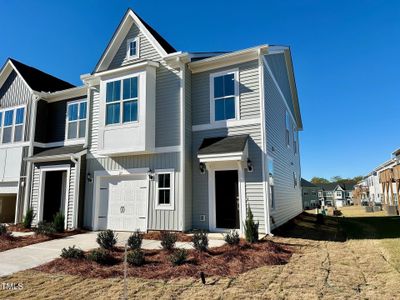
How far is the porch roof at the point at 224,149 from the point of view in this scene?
9.48 meters

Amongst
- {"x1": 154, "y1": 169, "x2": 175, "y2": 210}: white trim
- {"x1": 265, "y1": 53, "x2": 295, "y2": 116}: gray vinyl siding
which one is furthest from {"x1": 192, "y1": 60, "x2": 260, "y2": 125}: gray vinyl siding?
{"x1": 154, "y1": 169, "x2": 175, "y2": 210}: white trim

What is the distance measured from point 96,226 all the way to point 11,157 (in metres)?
7.10

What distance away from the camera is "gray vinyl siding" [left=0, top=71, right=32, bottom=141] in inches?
579

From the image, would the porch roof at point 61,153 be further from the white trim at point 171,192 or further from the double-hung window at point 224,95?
the double-hung window at point 224,95

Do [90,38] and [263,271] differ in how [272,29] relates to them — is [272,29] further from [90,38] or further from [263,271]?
[263,271]

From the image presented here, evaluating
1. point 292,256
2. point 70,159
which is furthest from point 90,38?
point 292,256

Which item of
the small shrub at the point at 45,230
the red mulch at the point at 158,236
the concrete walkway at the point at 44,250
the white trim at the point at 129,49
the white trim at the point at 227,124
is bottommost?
the concrete walkway at the point at 44,250

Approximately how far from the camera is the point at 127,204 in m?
11.4

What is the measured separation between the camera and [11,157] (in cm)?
1470

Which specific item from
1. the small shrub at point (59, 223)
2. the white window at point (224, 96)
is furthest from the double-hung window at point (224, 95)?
the small shrub at point (59, 223)

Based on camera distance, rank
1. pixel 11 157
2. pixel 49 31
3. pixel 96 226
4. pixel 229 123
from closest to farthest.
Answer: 1. pixel 229 123
2. pixel 96 226
3. pixel 49 31
4. pixel 11 157

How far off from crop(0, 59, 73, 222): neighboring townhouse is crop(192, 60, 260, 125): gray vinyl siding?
915 cm

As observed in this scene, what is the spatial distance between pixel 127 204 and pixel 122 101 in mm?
4335

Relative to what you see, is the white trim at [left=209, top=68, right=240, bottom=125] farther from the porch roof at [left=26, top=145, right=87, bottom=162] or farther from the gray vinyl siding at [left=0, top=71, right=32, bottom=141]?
the gray vinyl siding at [left=0, top=71, right=32, bottom=141]
